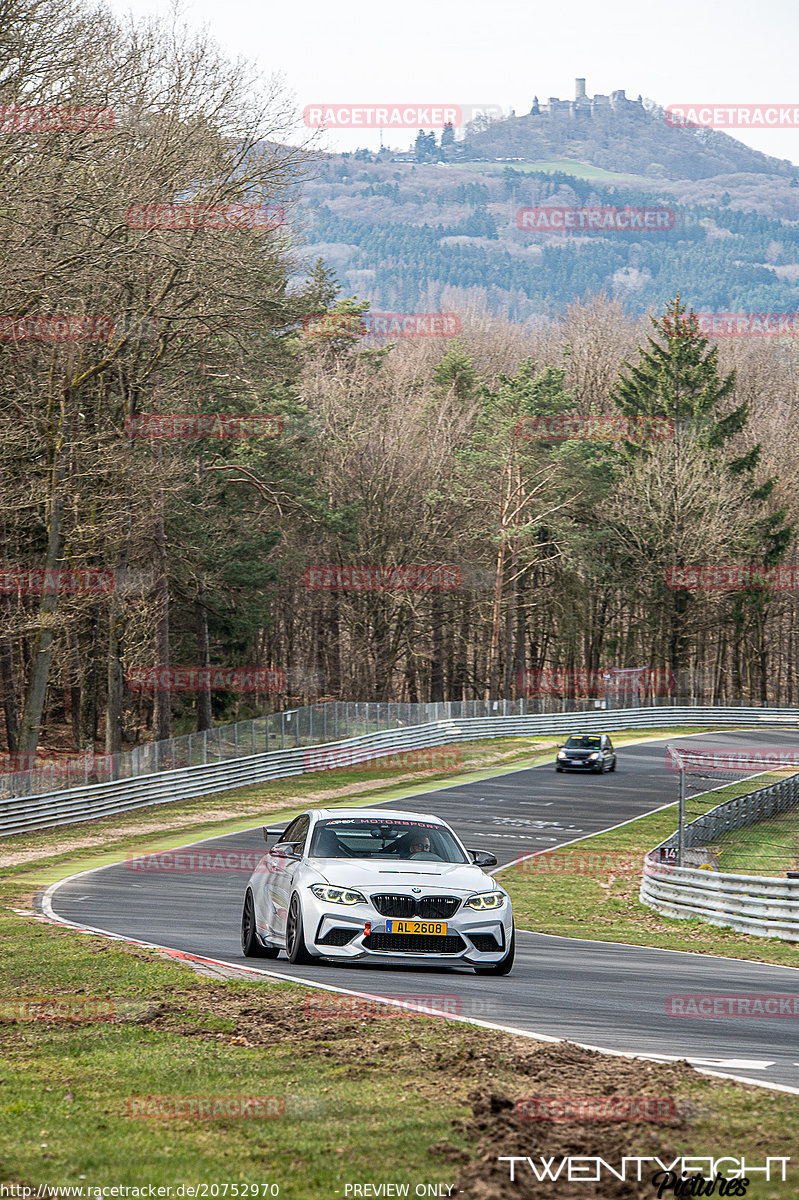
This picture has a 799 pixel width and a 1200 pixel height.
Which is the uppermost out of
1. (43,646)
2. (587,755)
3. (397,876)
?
(43,646)

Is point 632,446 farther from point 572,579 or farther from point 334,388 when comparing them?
point 334,388

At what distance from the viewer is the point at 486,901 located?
11.5 m

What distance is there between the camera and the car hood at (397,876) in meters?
11.3

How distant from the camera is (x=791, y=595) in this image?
75688 mm

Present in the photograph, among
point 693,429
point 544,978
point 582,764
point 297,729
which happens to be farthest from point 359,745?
point 544,978

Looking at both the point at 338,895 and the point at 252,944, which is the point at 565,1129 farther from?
the point at 252,944

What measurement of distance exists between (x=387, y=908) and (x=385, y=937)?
24 cm

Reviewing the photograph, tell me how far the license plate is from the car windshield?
0.99 meters

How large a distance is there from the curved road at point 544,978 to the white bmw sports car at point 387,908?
0.72ft

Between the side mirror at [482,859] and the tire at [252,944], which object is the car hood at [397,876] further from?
the tire at [252,944]

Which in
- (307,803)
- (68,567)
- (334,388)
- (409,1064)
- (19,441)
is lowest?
(307,803)

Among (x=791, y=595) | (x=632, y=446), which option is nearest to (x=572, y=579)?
(x=632, y=446)

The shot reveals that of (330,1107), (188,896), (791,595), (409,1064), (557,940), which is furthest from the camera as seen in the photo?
(791,595)

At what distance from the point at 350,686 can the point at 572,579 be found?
1309 centimetres
